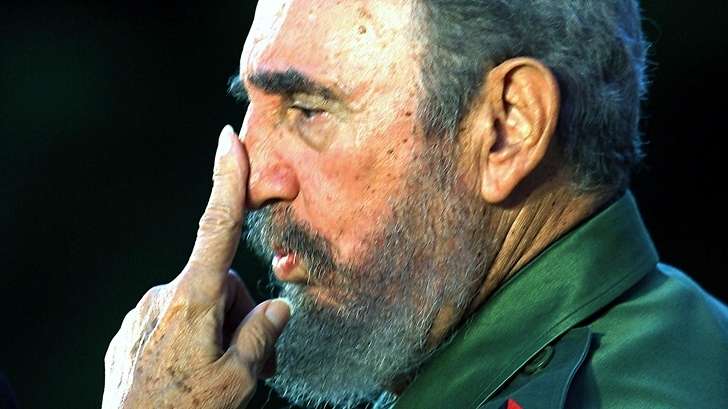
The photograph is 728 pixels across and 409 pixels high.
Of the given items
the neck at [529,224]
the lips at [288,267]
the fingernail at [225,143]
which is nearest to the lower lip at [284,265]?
the lips at [288,267]

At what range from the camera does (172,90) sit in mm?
4230

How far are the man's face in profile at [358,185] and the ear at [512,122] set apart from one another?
57mm

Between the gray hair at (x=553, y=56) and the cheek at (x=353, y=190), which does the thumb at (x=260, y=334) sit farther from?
the gray hair at (x=553, y=56)

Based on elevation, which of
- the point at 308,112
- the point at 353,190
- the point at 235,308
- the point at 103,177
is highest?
the point at 308,112

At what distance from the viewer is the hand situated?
2.00 m

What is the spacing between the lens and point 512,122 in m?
2.07

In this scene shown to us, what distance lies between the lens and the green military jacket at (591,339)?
184 cm

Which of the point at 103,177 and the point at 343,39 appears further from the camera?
the point at 103,177

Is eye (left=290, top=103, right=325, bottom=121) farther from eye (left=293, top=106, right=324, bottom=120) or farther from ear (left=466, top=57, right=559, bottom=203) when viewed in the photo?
ear (left=466, top=57, right=559, bottom=203)

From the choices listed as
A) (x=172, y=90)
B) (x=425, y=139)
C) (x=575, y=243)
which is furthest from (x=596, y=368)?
(x=172, y=90)

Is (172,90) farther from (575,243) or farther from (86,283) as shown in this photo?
(575,243)

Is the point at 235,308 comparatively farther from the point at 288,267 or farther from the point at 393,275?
the point at 393,275

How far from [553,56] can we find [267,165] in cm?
58

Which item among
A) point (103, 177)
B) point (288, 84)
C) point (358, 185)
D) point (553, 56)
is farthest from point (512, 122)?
point (103, 177)
